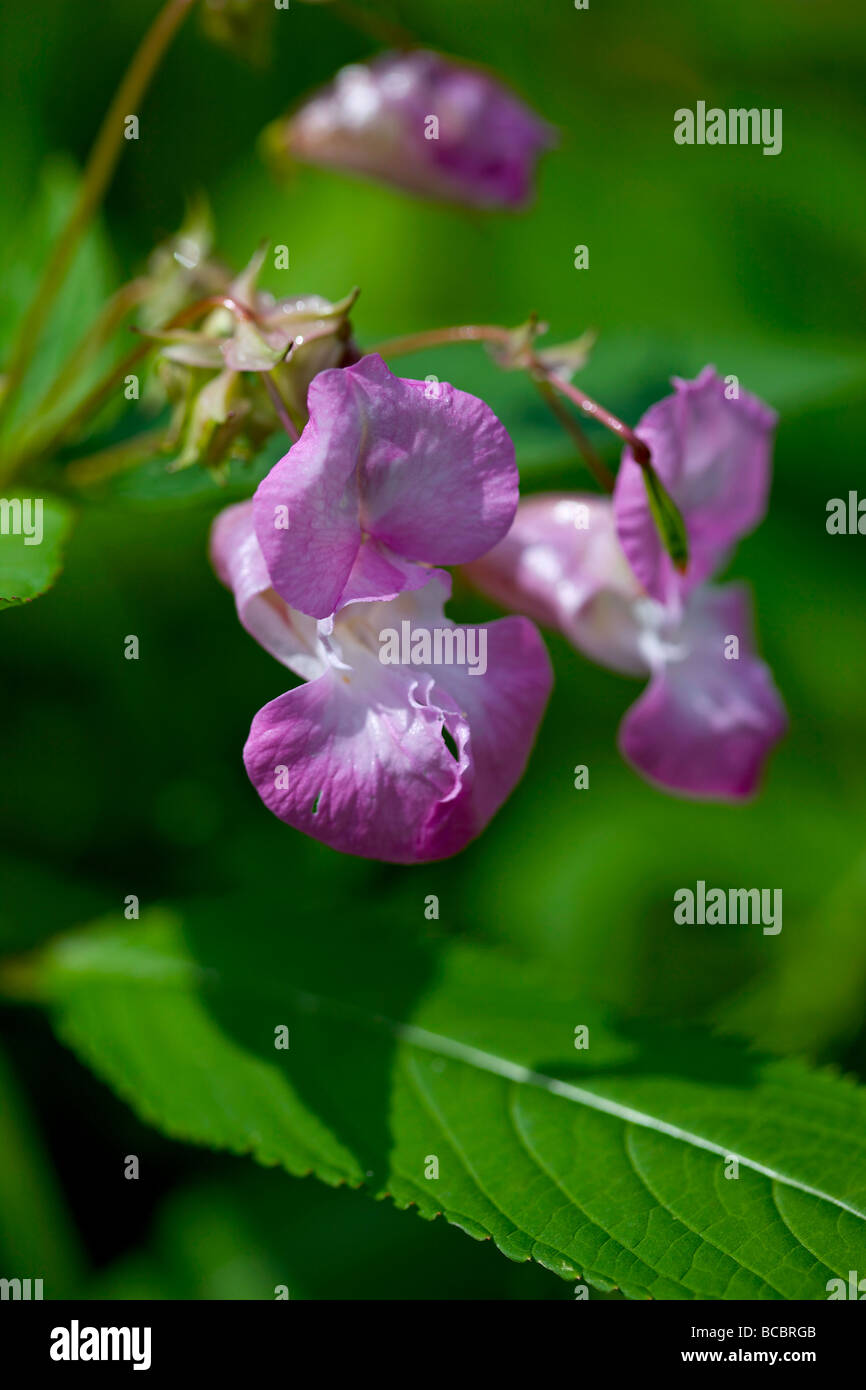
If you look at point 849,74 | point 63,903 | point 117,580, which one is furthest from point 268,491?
point 849,74

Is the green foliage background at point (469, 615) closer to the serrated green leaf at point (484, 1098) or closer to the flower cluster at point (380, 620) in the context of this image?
the serrated green leaf at point (484, 1098)

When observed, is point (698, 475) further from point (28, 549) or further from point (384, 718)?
point (28, 549)

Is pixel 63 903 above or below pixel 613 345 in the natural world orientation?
below

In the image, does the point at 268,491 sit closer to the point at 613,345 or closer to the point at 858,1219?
the point at 858,1219

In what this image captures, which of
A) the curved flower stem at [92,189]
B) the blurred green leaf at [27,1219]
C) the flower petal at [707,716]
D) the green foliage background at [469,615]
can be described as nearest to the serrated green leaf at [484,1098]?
the green foliage background at [469,615]

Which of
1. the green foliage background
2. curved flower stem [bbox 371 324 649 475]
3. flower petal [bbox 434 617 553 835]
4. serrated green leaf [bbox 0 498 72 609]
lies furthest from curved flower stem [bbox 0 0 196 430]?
flower petal [bbox 434 617 553 835]

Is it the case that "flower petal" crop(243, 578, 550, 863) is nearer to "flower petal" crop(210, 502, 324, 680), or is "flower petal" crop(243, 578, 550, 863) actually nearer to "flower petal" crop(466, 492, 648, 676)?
"flower petal" crop(210, 502, 324, 680)
